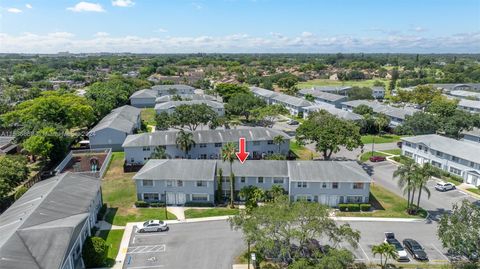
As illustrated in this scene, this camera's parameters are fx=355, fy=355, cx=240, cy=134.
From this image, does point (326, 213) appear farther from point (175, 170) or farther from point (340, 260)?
point (175, 170)

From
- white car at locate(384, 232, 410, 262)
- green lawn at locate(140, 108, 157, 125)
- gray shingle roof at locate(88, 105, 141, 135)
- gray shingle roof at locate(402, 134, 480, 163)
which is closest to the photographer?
white car at locate(384, 232, 410, 262)

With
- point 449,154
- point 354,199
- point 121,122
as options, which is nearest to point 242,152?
point 354,199

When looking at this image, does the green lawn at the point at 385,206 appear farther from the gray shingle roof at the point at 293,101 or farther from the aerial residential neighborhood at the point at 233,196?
the gray shingle roof at the point at 293,101

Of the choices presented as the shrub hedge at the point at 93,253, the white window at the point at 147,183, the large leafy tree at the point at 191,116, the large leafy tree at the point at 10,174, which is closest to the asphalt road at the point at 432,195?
the white window at the point at 147,183

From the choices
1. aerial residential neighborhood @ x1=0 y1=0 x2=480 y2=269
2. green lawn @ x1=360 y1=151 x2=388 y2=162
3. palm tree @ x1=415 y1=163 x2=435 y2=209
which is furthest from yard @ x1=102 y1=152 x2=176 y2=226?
green lawn @ x1=360 y1=151 x2=388 y2=162

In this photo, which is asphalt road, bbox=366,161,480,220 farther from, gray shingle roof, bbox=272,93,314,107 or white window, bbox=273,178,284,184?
gray shingle roof, bbox=272,93,314,107

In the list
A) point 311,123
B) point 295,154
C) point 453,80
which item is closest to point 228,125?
point 295,154
